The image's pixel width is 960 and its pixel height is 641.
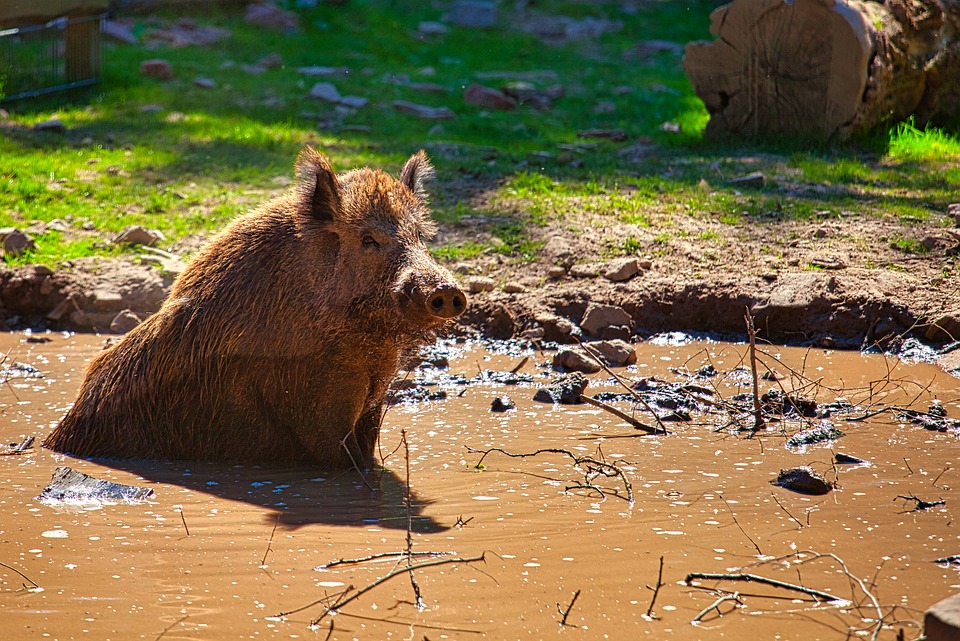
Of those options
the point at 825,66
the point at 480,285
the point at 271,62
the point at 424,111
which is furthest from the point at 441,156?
the point at 271,62

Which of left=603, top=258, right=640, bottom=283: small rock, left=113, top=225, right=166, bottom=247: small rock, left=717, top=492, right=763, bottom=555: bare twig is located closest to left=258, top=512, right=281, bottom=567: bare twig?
left=717, top=492, right=763, bottom=555: bare twig

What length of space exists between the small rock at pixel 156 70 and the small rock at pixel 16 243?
547cm

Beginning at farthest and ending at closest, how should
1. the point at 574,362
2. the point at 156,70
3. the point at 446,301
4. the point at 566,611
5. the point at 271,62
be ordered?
the point at 271,62, the point at 156,70, the point at 574,362, the point at 446,301, the point at 566,611

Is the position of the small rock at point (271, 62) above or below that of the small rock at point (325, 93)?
above

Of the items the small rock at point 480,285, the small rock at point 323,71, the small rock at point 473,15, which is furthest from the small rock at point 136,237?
the small rock at point 473,15

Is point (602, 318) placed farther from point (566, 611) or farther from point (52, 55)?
point (52, 55)

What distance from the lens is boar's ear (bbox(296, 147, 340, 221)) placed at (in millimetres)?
5188

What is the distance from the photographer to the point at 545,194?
936cm

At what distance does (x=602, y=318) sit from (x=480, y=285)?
1.05m

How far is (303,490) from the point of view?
4.93 meters

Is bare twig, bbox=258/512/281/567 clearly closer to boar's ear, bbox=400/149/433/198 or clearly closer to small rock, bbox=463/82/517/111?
boar's ear, bbox=400/149/433/198

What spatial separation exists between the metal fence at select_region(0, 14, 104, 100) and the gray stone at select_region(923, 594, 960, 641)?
11848 millimetres

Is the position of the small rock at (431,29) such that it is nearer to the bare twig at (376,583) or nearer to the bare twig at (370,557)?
the bare twig at (370,557)

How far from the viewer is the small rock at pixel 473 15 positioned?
18031 mm
